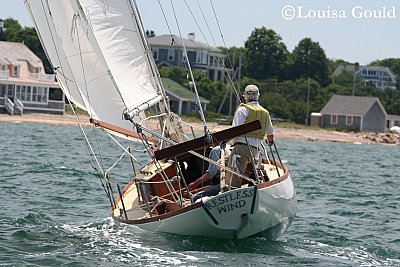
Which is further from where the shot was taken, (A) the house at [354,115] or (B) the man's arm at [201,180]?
(A) the house at [354,115]

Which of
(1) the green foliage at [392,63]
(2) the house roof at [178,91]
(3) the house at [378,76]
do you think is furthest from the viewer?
(1) the green foliage at [392,63]

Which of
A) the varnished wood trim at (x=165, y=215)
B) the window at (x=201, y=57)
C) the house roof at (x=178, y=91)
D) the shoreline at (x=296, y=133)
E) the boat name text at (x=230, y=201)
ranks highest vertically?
the window at (x=201, y=57)

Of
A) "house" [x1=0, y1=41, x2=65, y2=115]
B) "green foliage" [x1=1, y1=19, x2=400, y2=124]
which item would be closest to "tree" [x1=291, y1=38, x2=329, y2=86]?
"green foliage" [x1=1, y1=19, x2=400, y2=124]

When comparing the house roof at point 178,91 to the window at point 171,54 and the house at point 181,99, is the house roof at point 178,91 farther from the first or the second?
the window at point 171,54

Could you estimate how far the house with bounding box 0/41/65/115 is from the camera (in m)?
70.7

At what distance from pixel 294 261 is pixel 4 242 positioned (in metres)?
4.23

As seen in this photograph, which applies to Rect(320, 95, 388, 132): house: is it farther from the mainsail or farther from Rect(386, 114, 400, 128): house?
the mainsail

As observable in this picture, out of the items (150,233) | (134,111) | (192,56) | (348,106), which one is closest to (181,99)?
(348,106)

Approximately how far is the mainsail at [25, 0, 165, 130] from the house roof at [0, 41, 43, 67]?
58696 mm

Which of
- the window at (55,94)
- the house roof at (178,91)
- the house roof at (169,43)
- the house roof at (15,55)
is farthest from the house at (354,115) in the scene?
the house roof at (15,55)

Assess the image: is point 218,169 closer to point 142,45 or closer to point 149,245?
point 149,245

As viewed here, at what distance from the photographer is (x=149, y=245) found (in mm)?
14961

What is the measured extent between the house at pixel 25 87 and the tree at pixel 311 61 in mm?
36407

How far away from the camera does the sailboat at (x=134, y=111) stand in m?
15.0
